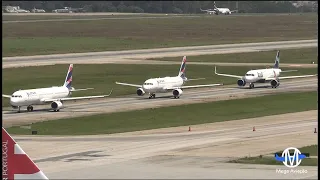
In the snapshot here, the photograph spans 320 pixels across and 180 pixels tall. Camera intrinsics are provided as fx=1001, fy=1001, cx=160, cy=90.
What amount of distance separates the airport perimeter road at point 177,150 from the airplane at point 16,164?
65.8ft

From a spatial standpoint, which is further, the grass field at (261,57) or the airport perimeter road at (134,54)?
the grass field at (261,57)

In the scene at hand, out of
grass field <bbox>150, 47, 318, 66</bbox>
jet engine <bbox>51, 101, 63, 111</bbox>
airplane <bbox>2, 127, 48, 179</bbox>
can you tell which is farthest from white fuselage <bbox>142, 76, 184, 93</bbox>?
airplane <bbox>2, 127, 48, 179</bbox>

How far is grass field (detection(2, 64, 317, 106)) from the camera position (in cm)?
12407

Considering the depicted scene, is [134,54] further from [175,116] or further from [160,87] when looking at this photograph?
[175,116]

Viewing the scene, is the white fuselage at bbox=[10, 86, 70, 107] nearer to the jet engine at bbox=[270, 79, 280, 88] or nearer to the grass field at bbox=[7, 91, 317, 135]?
the grass field at bbox=[7, 91, 317, 135]

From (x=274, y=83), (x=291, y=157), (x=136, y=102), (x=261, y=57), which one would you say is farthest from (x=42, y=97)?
(x=261, y=57)

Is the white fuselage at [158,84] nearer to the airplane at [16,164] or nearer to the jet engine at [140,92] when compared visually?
the jet engine at [140,92]

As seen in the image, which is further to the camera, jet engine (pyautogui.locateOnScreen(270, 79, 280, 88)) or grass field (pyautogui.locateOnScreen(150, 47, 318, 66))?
grass field (pyautogui.locateOnScreen(150, 47, 318, 66))

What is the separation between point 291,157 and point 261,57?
112658mm

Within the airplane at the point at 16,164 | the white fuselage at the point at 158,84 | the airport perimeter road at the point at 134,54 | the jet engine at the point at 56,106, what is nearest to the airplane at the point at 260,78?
the white fuselage at the point at 158,84

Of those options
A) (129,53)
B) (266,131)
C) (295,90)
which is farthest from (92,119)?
(129,53)

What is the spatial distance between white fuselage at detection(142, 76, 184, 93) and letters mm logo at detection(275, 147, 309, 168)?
167 ft

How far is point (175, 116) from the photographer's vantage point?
95.4 meters

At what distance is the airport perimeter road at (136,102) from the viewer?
9602 cm
